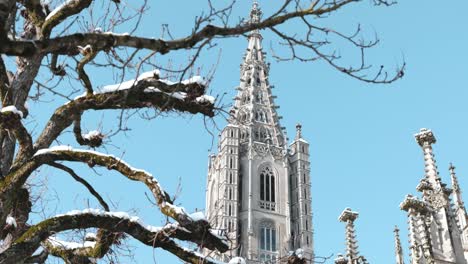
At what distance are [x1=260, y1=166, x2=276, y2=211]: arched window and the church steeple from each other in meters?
3.55

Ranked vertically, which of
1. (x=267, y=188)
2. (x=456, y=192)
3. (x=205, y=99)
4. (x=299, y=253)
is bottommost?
(x=299, y=253)

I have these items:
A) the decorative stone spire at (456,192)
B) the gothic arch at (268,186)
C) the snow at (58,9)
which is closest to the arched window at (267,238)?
the gothic arch at (268,186)

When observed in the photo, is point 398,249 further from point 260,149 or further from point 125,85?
point 260,149

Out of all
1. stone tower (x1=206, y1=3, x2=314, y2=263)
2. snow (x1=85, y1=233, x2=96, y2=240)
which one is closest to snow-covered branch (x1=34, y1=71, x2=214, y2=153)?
snow (x1=85, y1=233, x2=96, y2=240)

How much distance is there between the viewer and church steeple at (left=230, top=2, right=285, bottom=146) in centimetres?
5997

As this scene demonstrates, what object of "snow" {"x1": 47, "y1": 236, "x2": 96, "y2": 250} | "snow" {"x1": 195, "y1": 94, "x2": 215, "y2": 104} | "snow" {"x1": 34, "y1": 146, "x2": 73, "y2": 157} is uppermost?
"snow" {"x1": 195, "y1": 94, "x2": 215, "y2": 104}

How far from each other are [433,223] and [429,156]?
2.51m

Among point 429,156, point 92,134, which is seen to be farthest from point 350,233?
point 92,134

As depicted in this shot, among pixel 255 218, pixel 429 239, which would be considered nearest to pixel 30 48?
pixel 429 239

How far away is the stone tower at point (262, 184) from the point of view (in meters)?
52.3

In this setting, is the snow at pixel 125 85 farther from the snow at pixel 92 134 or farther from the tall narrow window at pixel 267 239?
the tall narrow window at pixel 267 239

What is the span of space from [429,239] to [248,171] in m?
37.8

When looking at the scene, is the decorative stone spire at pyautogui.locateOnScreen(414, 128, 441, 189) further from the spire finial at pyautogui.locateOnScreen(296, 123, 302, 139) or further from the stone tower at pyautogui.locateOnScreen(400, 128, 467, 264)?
the spire finial at pyautogui.locateOnScreen(296, 123, 302, 139)

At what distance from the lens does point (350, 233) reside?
72.3 feet
